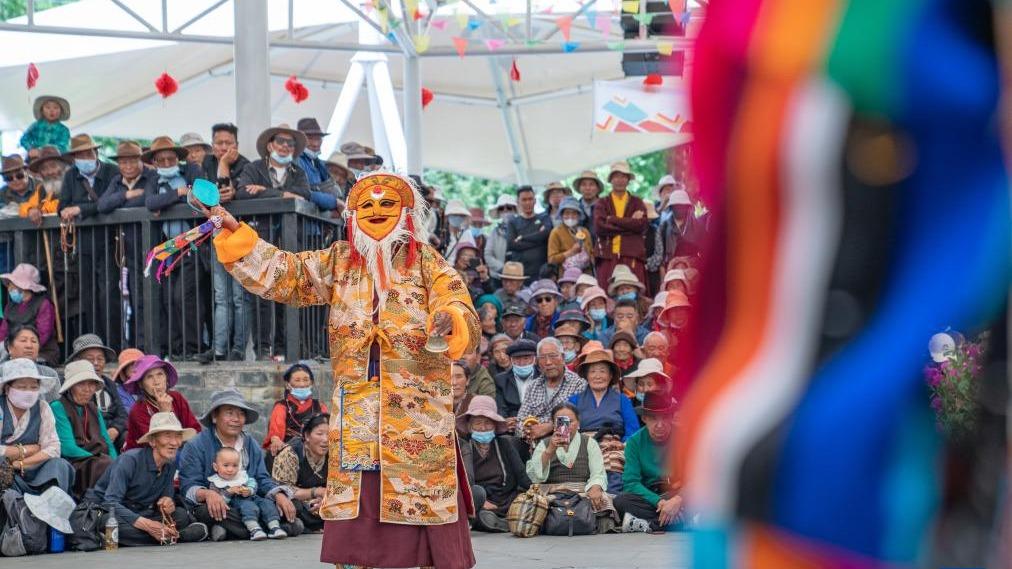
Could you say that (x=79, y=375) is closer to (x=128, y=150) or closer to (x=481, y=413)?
(x=128, y=150)

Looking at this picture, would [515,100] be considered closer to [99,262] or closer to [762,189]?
[99,262]

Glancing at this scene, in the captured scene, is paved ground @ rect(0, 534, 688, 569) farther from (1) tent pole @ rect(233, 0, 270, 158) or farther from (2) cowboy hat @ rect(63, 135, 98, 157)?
(1) tent pole @ rect(233, 0, 270, 158)

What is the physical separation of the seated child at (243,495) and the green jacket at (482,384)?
2.06m

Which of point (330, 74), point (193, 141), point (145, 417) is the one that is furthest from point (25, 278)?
point (330, 74)

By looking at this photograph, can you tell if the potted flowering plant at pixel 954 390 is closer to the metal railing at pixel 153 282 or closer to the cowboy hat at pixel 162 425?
the cowboy hat at pixel 162 425

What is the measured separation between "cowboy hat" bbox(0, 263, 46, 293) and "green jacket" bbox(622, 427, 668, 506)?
15.5ft

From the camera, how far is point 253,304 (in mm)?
10766

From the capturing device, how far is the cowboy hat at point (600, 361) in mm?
10438

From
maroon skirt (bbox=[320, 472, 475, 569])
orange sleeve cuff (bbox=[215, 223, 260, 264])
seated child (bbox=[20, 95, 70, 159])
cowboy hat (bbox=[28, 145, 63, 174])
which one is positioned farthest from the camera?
seated child (bbox=[20, 95, 70, 159])

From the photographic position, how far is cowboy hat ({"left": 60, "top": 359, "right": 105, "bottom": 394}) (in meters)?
9.50

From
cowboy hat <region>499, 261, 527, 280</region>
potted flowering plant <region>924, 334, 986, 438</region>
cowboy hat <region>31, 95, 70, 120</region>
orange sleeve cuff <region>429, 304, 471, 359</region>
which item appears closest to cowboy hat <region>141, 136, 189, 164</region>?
cowboy hat <region>31, 95, 70, 120</region>

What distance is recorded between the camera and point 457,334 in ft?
19.4

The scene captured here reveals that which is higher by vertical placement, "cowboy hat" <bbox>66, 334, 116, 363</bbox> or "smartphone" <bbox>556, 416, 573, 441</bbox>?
"cowboy hat" <bbox>66, 334, 116, 363</bbox>

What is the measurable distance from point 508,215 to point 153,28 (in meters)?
4.25
